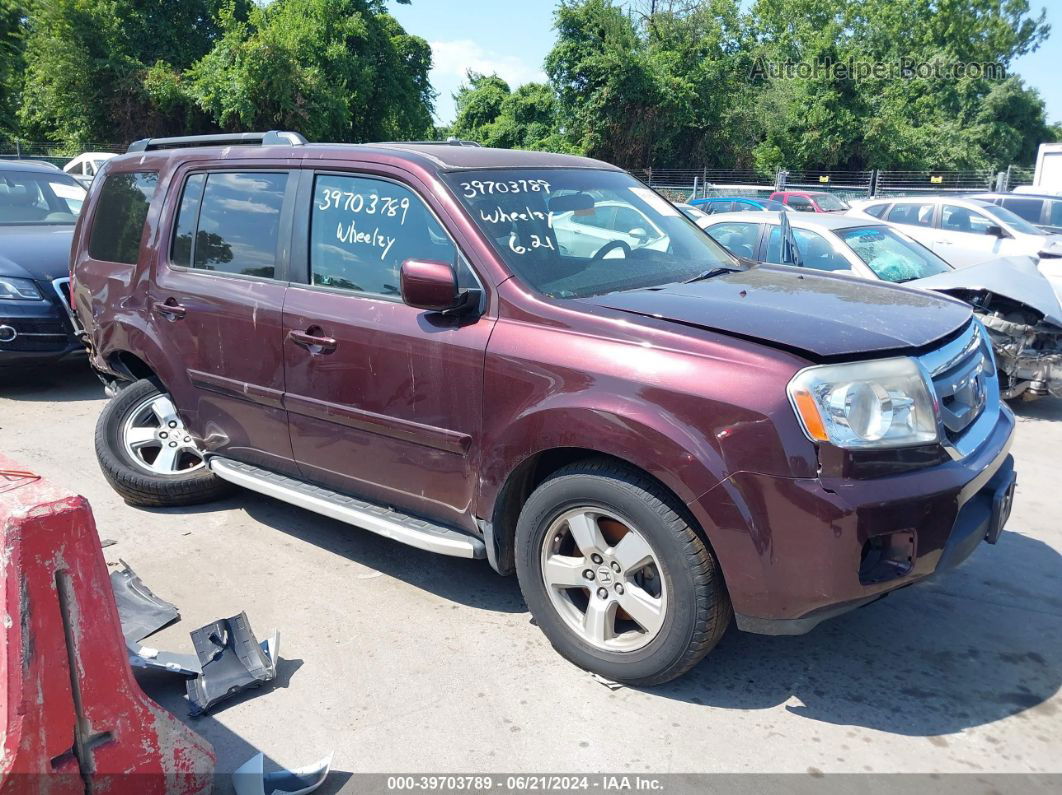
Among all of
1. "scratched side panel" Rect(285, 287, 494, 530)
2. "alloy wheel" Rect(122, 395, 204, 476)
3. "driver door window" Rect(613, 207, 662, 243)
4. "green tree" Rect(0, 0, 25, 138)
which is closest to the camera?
"scratched side panel" Rect(285, 287, 494, 530)

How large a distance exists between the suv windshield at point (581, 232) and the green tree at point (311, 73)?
2568 cm

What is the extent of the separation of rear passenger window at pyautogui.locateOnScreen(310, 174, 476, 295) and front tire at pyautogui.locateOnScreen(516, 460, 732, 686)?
100cm

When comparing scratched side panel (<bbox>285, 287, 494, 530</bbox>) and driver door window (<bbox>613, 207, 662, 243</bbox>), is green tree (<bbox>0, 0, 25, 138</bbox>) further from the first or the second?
driver door window (<bbox>613, 207, 662, 243</bbox>)

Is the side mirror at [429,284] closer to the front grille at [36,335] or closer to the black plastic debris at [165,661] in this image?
the black plastic debris at [165,661]

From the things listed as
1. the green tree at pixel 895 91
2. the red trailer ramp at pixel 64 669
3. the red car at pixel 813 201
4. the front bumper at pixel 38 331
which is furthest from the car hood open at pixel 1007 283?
the green tree at pixel 895 91

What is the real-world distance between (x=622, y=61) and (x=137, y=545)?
32196 mm

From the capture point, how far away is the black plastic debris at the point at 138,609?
3.61m

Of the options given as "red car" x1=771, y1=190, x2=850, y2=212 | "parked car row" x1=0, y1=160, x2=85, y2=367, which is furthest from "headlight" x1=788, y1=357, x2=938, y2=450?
"red car" x1=771, y1=190, x2=850, y2=212

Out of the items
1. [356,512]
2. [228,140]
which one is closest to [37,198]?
[228,140]

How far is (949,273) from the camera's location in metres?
7.14

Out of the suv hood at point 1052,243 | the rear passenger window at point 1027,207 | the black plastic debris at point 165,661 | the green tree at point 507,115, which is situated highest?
the green tree at point 507,115

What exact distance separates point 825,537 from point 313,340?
7.52 feet

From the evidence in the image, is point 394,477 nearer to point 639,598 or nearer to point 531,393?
point 531,393

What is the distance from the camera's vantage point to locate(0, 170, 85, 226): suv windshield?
850cm
